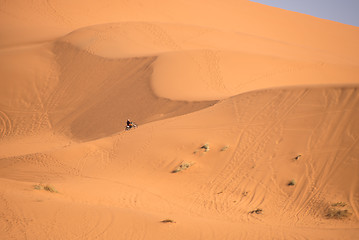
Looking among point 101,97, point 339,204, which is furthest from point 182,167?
point 101,97

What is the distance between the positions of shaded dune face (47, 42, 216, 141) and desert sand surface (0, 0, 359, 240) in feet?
0.26

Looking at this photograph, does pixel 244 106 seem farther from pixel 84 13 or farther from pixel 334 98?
pixel 84 13

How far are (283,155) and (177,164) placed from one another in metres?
3.41

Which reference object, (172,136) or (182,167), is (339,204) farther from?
(172,136)

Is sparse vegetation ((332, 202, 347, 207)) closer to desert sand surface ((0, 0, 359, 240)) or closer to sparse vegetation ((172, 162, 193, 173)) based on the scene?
desert sand surface ((0, 0, 359, 240))

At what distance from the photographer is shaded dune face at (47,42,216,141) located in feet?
61.4

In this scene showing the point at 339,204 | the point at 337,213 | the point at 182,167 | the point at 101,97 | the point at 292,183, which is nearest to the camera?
the point at 337,213

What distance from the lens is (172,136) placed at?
46.5 ft

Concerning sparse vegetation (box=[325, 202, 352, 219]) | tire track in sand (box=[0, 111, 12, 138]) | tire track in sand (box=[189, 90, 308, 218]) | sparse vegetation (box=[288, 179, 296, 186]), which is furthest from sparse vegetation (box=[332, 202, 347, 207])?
tire track in sand (box=[0, 111, 12, 138])

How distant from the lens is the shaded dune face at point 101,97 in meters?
18.7

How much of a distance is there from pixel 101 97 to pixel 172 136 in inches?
330

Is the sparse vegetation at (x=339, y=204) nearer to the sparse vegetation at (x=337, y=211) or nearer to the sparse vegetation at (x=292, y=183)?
the sparse vegetation at (x=337, y=211)

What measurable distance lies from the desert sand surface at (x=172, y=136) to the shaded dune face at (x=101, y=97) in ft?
0.26

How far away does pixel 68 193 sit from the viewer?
9961 mm
